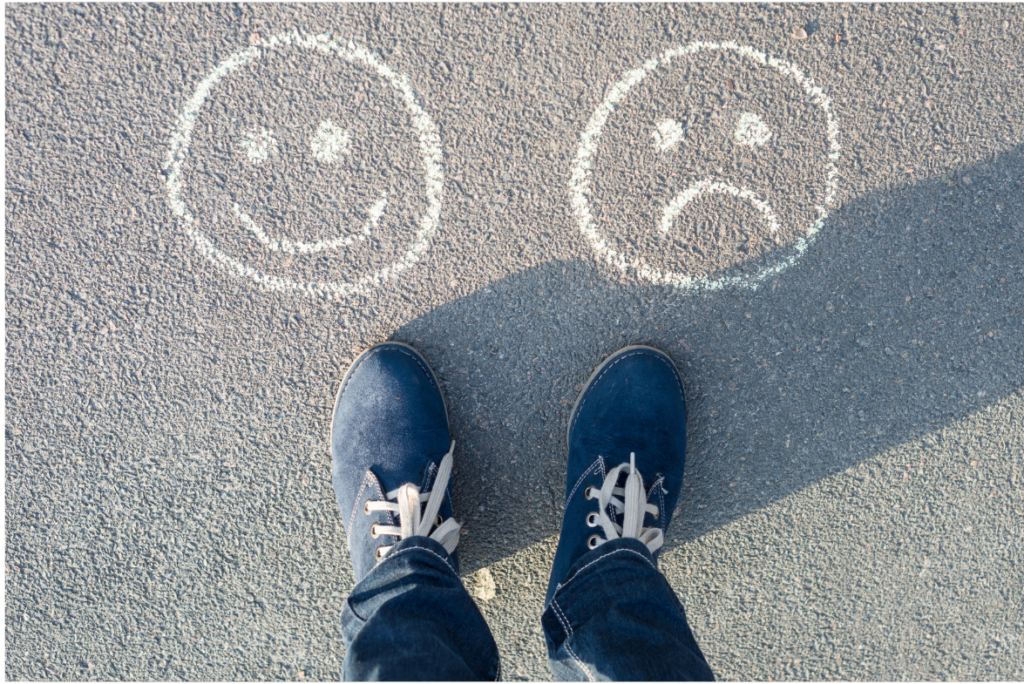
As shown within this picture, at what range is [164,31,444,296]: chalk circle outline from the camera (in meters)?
1.72

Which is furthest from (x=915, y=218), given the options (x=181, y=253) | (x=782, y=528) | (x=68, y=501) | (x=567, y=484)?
(x=68, y=501)

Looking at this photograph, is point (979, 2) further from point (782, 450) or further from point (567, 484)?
point (567, 484)

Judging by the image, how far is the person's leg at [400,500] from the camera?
154 centimetres

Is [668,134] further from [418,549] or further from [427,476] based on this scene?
[418,549]

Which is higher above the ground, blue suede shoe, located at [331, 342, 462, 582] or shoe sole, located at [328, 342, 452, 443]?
shoe sole, located at [328, 342, 452, 443]

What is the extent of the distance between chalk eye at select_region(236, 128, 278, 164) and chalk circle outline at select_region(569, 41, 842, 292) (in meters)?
0.96

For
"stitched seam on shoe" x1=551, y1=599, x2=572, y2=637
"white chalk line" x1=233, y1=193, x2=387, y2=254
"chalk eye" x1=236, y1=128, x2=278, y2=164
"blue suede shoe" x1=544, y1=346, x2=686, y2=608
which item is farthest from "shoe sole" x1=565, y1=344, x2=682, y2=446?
"chalk eye" x1=236, y1=128, x2=278, y2=164

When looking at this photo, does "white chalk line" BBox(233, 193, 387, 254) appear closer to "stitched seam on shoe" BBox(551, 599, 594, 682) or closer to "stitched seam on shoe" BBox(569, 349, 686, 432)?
"stitched seam on shoe" BBox(569, 349, 686, 432)

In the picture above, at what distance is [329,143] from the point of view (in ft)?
5.69

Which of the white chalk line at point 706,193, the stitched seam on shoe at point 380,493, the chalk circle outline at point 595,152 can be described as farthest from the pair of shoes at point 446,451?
the white chalk line at point 706,193

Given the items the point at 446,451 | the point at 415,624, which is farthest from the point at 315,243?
the point at 415,624

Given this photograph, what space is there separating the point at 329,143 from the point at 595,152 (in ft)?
2.78

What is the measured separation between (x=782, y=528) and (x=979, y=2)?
5.99 feet

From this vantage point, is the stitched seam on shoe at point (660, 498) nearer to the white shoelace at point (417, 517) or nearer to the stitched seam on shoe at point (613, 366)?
the stitched seam on shoe at point (613, 366)
